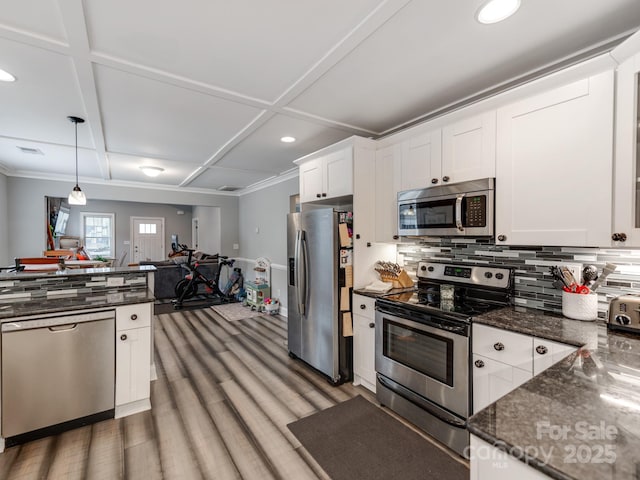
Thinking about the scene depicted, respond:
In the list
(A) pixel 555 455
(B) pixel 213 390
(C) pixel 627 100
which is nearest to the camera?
(A) pixel 555 455

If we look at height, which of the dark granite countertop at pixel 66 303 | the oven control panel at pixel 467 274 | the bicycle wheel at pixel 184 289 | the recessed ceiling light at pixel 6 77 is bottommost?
the bicycle wheel at pixel 184 289

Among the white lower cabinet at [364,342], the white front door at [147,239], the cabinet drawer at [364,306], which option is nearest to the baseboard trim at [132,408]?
the white lower cabinet at [364,342]

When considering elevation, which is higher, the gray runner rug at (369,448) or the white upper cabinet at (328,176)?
the white upper cabinet at (328,176)

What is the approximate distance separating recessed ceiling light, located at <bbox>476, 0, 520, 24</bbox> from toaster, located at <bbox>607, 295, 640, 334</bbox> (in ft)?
5.28

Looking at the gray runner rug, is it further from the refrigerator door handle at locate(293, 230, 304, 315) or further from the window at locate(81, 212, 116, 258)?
the window at locate(81, 212, 116, 258)

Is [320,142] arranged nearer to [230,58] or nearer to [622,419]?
[230,58]

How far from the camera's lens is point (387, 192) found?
2.89 meters

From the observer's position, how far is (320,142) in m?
3.60

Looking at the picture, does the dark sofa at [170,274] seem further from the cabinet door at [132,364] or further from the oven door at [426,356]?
the oven door at [426,356]

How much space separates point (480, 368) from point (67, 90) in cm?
360

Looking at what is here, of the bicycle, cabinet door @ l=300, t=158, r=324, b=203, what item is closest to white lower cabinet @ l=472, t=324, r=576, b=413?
cabinet door @ l=300, t=158, r=324, b=203

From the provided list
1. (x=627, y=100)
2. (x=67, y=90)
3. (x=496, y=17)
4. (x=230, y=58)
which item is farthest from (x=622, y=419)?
(x=67, y=90)

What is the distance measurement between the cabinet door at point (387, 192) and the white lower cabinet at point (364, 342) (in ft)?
2.18

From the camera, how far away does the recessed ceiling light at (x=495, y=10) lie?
144cm
